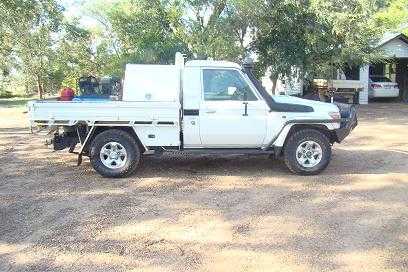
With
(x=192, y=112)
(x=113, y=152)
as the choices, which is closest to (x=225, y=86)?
(x=192, y=112)

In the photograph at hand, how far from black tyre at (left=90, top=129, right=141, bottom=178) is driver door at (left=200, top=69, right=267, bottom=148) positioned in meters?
1.20

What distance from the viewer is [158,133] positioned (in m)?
8.20

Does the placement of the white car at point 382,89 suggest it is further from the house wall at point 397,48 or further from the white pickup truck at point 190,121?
the white pickup truck at point 190,121

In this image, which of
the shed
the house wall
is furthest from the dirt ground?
the house wall

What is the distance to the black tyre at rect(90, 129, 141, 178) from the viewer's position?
26.8 feet

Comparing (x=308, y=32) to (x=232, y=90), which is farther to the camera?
(x=308, y=32)

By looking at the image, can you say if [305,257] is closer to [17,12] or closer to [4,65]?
[17,12]

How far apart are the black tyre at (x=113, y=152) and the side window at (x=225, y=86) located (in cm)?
150

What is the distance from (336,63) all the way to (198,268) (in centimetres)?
1769

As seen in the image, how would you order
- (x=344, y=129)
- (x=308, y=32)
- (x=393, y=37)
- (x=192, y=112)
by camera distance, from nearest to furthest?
(x=192, y=112)
(x=344, y=129)
(x=308, y=32)
(x=393, y=37)

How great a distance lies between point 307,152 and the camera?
841 cm

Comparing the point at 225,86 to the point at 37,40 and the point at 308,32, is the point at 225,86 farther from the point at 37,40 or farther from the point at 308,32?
the point at 37,40

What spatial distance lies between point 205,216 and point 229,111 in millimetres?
2491

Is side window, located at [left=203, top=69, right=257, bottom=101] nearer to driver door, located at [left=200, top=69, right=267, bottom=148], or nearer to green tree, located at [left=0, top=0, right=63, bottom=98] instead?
driver door, located at [left=200, top=69, right=267, bottom=148]
